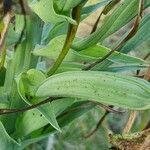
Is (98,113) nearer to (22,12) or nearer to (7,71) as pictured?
(7,71)

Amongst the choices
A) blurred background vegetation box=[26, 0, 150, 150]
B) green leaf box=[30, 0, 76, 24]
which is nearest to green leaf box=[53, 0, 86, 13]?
green leaf box=[30, 0, 76, 24]

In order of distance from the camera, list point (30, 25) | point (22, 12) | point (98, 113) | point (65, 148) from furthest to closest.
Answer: point (98, 113) < point (65, 148) < point (30, 25) < point (22, 12)

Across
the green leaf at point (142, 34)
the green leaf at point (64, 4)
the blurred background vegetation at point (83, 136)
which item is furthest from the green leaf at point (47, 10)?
the blurred background vegetation at point (83, 136)

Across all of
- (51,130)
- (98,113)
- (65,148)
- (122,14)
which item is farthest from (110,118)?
(122,14)

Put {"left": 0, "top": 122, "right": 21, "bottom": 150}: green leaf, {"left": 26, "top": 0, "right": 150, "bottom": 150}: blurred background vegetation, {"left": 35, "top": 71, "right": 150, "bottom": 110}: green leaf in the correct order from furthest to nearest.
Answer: {"left": 26, "top": 0, "right": 150, "bottom": 150}: blurred background vegetation, {"left": 0, "top": 122, "right": 21, "bottom": 150}: green leaf, {"left": 35, "top": 71, "right": 150, "bottom": 110}: green leaf

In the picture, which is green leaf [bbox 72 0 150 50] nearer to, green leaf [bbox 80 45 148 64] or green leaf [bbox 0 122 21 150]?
green leaf [bbox 80 45 148 64]

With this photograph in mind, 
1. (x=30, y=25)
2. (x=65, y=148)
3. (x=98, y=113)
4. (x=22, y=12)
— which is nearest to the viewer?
(x=22, y=12)

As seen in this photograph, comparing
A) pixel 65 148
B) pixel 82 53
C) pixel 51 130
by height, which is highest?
pixel 82 53

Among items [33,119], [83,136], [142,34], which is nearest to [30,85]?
[33,119]
